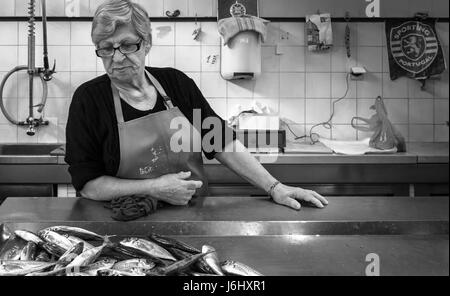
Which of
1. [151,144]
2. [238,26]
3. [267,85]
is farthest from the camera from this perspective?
[267,85]

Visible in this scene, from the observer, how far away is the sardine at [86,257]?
3.33 ft

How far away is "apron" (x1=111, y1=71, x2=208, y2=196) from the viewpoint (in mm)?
1938

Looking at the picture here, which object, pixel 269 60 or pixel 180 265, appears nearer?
pixel 180 265

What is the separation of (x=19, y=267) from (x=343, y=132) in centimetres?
307

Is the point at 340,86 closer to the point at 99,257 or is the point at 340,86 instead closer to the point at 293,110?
the point at 293,110

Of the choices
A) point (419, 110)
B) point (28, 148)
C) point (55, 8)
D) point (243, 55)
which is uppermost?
point (55, 8)

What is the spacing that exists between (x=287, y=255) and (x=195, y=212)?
433 mm

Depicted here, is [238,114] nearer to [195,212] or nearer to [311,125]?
[311,125]

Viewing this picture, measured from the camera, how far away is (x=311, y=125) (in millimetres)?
3711

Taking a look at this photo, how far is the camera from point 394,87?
3.72 meters

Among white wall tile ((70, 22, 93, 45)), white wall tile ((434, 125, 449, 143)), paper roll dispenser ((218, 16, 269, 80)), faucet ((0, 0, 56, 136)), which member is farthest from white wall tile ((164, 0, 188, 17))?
white wall tile ((434, 125, 449, 143))

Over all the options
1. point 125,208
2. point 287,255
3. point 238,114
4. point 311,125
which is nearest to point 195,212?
point 125,208

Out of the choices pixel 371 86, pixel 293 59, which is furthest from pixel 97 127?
pixel 371 86
